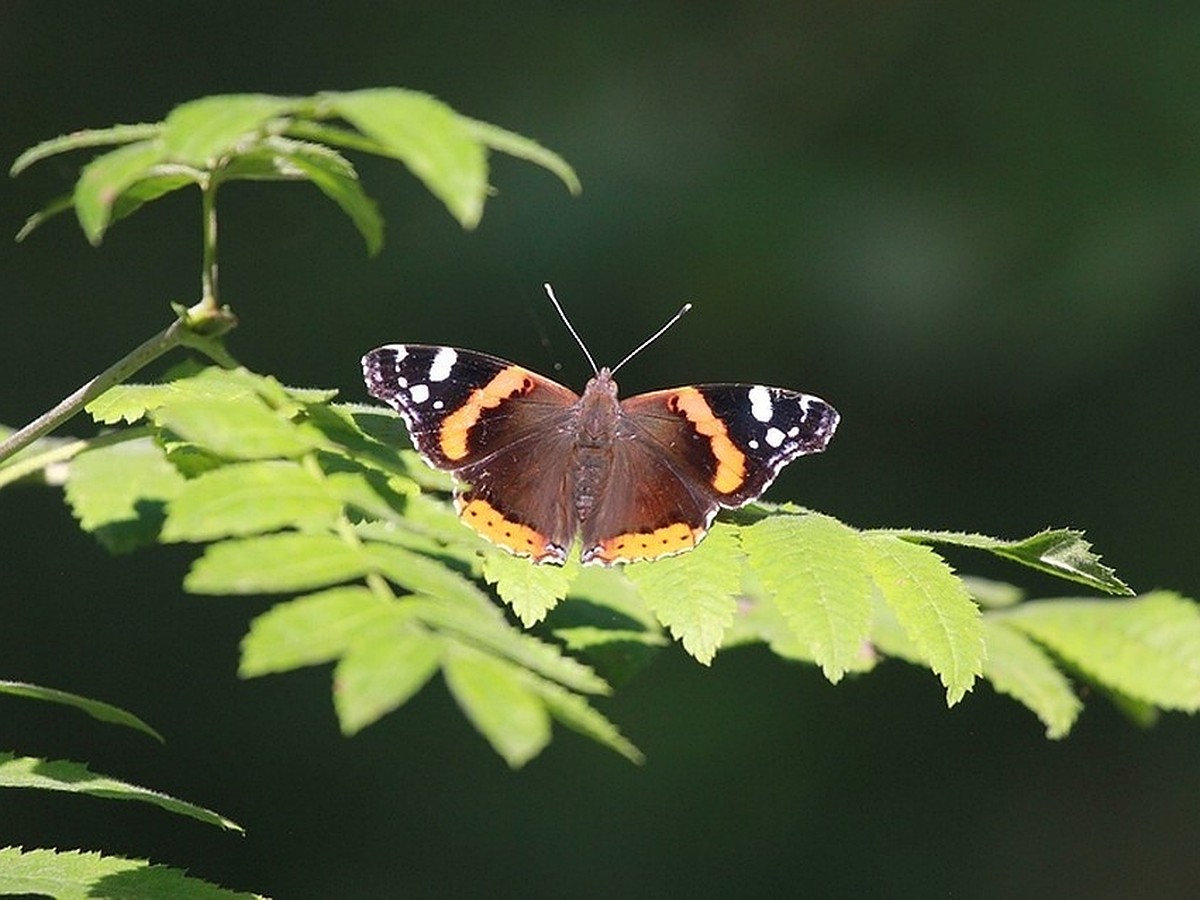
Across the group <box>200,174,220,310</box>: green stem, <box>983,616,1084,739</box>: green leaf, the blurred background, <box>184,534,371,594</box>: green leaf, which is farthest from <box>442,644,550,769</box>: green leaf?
the blurred background

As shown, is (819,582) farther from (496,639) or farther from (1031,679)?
(1031,679)

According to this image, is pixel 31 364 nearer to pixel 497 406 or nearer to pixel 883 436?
pixel 883 436

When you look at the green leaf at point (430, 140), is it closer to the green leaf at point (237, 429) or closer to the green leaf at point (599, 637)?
the green leaf at point (237, 429)

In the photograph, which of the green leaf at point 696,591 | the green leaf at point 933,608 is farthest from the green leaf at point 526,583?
the green leaf at point 933,608

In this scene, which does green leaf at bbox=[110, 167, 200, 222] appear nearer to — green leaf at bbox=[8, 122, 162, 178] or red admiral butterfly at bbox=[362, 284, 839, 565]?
green leaf at bbox=[8, 122, 162, 178]

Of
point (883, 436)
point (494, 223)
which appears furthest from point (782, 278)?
point (494, 223)

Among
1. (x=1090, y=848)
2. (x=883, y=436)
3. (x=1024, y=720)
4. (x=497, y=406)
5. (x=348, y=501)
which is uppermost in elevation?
(x=348, y=501)
